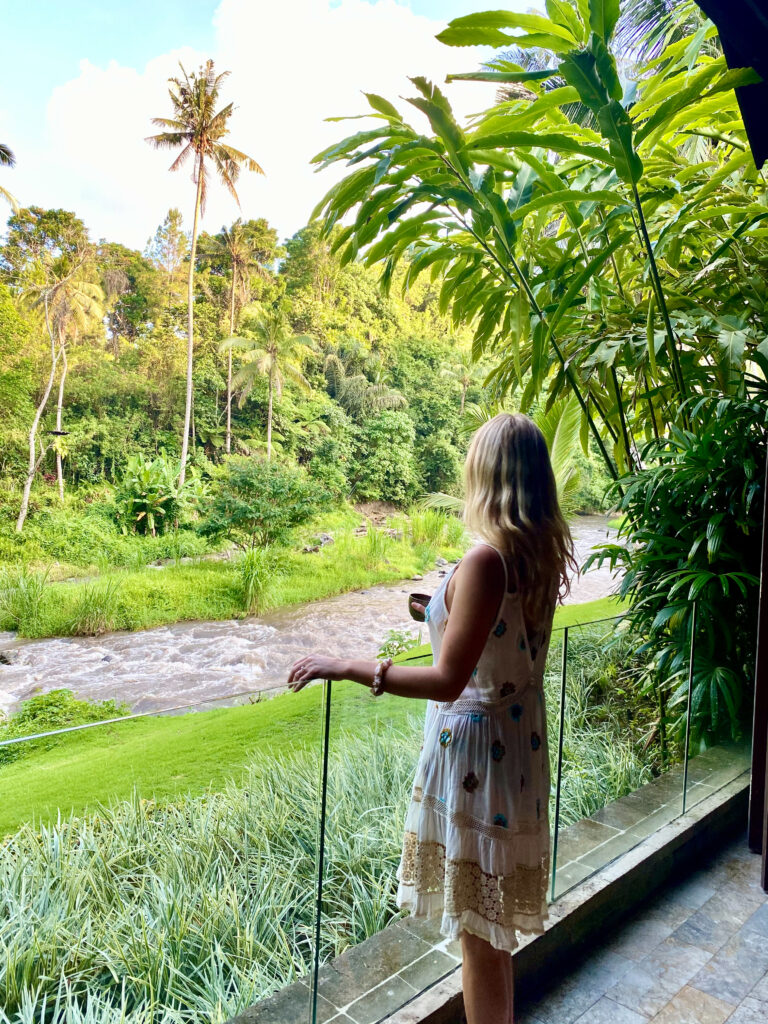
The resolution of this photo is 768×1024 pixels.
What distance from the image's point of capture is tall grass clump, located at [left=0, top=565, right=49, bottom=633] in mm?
8875

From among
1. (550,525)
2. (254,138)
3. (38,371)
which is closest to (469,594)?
(550,525)

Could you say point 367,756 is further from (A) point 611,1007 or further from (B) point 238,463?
(B) point 238,463

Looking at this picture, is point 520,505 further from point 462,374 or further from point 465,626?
point 462,374

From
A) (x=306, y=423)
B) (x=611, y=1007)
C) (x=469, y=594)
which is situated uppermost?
(x=306, y=423)

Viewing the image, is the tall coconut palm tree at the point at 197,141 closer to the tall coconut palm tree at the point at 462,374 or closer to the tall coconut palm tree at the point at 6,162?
the tall coconut palm tree at the point at 6,162

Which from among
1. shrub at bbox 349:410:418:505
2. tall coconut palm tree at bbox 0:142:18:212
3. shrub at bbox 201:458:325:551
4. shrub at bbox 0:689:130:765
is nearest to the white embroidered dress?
shrub at bbox 0:689:130:765

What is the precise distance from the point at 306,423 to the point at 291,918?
1244 centimetres

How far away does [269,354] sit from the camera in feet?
42.3

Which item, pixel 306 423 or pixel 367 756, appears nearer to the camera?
A: pixel 367 756

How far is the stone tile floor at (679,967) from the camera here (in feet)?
3.99

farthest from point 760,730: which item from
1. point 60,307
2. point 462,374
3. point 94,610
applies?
point 462,374

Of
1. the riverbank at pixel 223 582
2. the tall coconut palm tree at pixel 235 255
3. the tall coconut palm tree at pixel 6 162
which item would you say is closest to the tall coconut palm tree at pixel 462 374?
the riverbank at pixel 223 582

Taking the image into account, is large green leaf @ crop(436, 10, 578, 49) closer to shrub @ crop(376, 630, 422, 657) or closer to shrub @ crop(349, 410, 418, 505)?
shrub @ crop(376, 630, 422, 657)

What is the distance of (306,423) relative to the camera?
13.2 m
